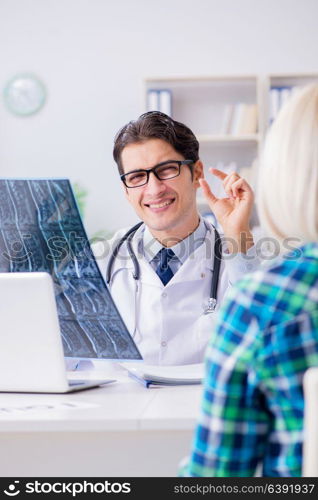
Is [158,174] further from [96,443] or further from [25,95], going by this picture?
[25,95]

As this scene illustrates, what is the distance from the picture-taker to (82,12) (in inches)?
192

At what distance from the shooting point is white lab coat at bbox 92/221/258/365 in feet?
6.61

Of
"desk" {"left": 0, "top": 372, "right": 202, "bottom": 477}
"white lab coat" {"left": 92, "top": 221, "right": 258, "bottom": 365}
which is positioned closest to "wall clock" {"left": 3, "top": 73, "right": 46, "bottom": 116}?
"white lab coat" {"left": 92, "top": 221, "right": 258, "bottom": 365}

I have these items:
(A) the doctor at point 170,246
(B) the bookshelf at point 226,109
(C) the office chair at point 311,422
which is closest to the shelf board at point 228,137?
(B) the bookshelf at point 226,109

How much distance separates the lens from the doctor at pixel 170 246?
6.67 feet

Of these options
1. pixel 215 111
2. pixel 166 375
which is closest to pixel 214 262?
pixel 166 375

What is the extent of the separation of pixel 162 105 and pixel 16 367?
3.38 m

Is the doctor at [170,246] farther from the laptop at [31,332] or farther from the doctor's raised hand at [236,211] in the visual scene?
the laptop at [31,332]

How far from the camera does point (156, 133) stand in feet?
7.05

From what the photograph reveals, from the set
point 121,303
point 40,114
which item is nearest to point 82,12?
point 40,114

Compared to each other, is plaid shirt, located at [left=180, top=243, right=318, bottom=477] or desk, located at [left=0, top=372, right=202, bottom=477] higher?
plaid shirt, located at [left=180, top=243, right=318, bottom=477]

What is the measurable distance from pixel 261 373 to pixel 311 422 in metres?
0.08

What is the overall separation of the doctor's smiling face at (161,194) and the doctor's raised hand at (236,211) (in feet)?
0.42

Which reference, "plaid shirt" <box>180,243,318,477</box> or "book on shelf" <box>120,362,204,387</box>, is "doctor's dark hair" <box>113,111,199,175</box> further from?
"plaid shirt" <box>180,243,318,477</box>
